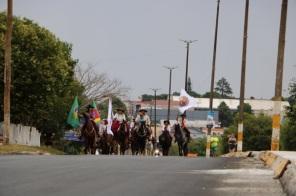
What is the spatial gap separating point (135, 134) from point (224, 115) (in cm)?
11316

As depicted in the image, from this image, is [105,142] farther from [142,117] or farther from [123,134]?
[142,117]

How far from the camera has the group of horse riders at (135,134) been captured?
36219 millimetres

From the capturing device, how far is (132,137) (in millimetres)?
36906

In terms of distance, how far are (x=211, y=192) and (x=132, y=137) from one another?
25628 mm

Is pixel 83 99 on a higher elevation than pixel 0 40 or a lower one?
lower

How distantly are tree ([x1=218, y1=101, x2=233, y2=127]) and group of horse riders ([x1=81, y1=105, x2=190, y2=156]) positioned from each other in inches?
4120

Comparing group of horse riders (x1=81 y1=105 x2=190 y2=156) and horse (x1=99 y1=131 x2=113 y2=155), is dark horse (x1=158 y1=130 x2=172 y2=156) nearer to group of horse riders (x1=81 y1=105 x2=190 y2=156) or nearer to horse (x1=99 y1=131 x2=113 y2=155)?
group of horse riders (x1=81 y1=105 x2=190 y2=156)

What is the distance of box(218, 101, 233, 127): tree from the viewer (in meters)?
144

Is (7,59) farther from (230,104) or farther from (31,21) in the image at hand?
(230,104)

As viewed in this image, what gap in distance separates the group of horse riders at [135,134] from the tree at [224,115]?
105m

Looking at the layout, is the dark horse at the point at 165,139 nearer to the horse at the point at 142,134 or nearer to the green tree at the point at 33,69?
the horse at the point at 142,134

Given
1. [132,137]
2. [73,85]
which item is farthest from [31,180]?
[73,85]

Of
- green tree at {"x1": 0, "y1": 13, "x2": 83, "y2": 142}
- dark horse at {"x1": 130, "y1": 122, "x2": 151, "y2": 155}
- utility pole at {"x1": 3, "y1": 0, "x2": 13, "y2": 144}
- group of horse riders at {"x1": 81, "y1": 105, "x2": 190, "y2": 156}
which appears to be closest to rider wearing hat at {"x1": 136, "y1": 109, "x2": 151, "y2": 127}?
group of horse riders at {"x1": 81, "y1": 105, "x2": 190, "y2": 156}

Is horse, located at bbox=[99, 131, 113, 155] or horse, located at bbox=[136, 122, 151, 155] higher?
horse, located at bbox=[136, 122, 151, 155]
